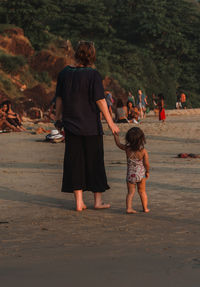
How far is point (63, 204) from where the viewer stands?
7246mm

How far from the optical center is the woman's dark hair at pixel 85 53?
6562 millimetres

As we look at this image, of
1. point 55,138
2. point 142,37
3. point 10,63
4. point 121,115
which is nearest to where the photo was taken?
point 55,138

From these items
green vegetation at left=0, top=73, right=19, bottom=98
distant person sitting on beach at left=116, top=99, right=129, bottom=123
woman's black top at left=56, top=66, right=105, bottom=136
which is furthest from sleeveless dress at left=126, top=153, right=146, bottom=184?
green vegetation at left=0, top=73, right=19, bottom=98

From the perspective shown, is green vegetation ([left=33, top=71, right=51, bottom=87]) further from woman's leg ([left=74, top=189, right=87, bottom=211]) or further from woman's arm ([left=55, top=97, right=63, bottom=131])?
woman's leg ([left=74, top=189, right=87, bottom=211])

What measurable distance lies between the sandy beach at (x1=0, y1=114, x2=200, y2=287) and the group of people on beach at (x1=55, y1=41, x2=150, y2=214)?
30 cm

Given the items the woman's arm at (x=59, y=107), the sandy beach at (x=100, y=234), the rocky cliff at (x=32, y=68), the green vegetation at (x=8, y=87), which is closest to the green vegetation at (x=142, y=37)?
the rocky cliff at (x=32, y=68)

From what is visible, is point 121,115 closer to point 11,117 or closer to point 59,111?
point 11,117

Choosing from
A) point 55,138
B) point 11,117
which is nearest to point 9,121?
point 11,117

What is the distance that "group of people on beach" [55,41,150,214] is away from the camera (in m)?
6.56

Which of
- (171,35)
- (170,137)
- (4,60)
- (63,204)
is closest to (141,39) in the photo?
(171,35)

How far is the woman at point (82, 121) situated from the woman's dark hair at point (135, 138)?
7.5 inches

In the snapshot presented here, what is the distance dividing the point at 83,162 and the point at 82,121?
46 cm

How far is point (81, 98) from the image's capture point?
6.61 metres

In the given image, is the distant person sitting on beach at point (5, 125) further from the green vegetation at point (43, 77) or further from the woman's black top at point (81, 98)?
the green vegetation at point (43, 77)
